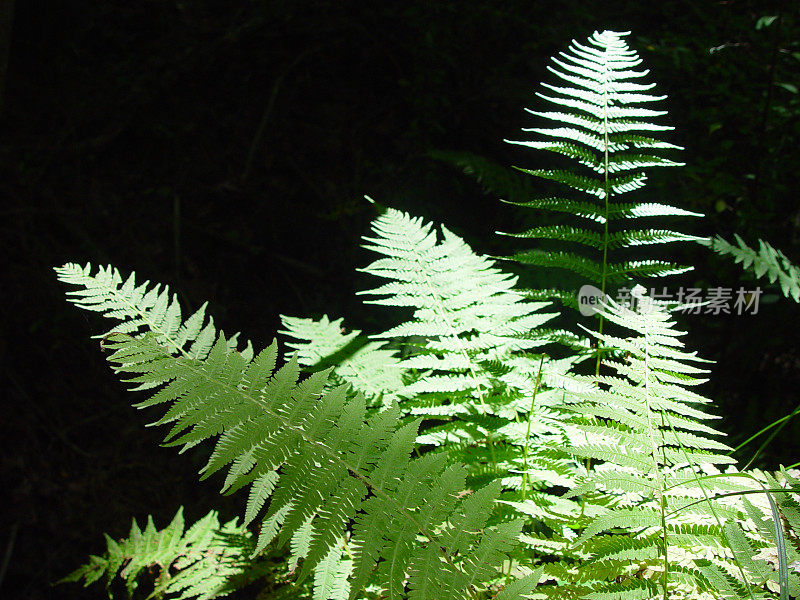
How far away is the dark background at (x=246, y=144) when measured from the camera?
2572 mm

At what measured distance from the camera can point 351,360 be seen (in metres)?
1.46

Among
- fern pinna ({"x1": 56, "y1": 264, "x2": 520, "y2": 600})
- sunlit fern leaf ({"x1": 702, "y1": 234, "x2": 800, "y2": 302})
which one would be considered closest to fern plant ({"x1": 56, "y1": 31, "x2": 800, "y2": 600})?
fern pinna ({"x1": 56, "y1": 264, "x2": 520, "y2": 600})

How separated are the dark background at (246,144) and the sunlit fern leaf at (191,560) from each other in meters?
1.01

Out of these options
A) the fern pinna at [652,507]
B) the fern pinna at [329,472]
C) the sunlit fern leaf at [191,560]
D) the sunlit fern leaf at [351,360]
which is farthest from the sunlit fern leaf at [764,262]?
the sunlit fern leaf at [191,560]

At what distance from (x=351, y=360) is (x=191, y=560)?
0.71 meters

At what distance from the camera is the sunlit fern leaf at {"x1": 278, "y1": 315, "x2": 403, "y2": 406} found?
1432 millimetres

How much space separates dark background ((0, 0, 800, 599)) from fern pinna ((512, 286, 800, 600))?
1513 mm

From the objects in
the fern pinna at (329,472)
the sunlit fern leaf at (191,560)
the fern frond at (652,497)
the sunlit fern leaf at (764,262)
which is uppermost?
the sunlit fern leaf at (764,262)

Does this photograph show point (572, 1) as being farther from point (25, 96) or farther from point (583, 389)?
point (25, 96)

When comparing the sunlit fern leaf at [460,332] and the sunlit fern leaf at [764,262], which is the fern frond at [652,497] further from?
the sunlit fern leaf at [764,262]

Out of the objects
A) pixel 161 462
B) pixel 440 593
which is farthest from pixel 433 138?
pixel 440 593

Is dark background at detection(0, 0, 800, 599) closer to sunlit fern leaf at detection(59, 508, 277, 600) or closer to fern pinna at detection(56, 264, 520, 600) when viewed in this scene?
sunlit fern leaf at detection(59, 508, 277, 600)

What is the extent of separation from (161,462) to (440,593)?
83.4 inches

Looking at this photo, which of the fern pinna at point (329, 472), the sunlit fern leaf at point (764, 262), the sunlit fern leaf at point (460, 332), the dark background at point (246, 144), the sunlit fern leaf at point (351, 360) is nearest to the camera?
the fern pinna at point (329, 472)
